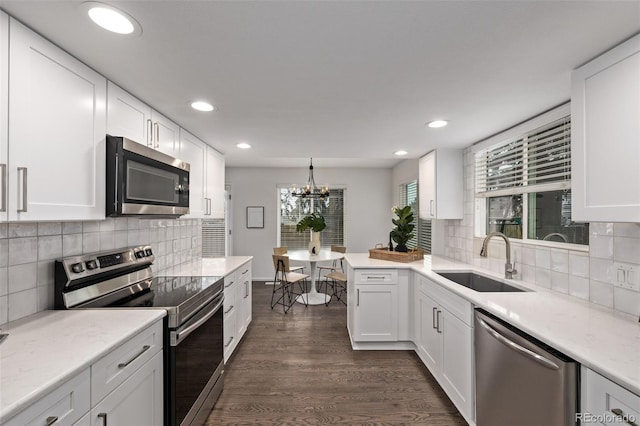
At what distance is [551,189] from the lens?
82.1 inches

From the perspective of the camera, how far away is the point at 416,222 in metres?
4.93

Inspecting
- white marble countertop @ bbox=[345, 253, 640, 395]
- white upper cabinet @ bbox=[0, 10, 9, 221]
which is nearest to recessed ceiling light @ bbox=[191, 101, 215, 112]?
white upper cabinet @ bbox=[0, 10, 9, 221]

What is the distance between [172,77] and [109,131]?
45 cm

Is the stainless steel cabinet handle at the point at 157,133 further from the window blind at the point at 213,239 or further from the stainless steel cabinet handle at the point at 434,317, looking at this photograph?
the window blind at the point at 213,239

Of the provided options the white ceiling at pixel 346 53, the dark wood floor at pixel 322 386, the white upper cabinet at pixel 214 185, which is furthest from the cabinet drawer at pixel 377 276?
the white upper cabinet at pixel 214 185

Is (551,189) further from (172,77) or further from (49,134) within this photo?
(49,134)

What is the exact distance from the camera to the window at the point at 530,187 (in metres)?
1.99

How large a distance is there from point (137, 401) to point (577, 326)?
2047 millimetres

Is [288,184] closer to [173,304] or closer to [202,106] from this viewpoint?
[202,106]

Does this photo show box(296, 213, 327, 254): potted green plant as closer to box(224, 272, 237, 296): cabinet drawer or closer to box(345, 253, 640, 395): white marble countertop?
box(224, 272, 237, 296): cabinet drawer

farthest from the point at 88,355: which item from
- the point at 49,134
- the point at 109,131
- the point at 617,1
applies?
the point at 617,1

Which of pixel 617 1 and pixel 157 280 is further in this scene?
pixel 157 280

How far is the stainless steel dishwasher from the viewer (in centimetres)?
113

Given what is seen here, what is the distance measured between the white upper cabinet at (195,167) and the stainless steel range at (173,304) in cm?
63
